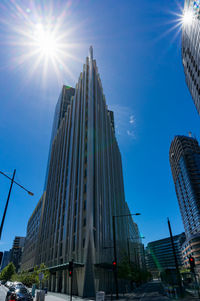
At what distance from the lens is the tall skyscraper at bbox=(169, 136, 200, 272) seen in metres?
111

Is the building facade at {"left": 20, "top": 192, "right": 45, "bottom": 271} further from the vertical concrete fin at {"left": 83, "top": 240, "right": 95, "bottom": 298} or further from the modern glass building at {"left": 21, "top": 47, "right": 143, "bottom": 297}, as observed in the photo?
the vertical concrete fin at {"left": 83, "top": 240, "right": 95, "bottom": 298}

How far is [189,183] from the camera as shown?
398ft

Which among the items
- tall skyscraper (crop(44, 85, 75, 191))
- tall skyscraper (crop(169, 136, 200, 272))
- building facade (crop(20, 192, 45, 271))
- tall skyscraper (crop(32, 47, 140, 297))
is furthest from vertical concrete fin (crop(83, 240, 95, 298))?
tall skyscraper (crop(169, 136, 200, 272))

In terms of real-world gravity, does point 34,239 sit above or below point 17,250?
below

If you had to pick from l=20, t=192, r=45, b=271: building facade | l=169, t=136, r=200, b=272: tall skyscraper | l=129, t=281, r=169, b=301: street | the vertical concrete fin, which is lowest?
l=129, t=281, r=169, b=301: street

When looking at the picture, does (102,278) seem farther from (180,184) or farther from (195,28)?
(180,184)

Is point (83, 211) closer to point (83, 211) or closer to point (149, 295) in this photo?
point (83, 211)

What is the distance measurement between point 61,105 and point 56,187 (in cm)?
5293

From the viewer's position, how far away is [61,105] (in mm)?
97438

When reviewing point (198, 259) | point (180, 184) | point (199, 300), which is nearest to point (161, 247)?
point (180, 184)

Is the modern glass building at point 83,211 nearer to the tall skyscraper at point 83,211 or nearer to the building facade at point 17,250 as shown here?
the tall skyscraper at point 83,211

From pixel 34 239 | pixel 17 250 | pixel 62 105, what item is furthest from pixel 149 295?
pixel 17 250

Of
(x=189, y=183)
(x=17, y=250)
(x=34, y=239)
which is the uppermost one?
(x=189, y=183)

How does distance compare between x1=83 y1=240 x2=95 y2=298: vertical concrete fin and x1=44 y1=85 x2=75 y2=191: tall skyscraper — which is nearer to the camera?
x1=83 y1=240 x2=95 y2=298: vertical concrete fin
